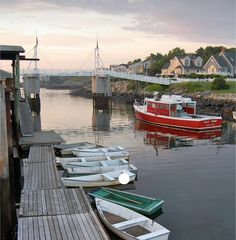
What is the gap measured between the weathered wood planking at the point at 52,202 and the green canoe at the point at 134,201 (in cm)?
263

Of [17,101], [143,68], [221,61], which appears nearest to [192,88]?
[221,61]

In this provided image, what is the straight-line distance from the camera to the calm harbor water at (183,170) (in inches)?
575

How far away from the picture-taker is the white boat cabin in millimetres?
40438

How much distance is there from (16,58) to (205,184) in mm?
13252

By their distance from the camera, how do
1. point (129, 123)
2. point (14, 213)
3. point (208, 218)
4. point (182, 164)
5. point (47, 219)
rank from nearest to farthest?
point (47, 219) → point (14, 213) → point (208, 218) → point (182, 164) → point (129, 123)

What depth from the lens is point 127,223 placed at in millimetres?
12688

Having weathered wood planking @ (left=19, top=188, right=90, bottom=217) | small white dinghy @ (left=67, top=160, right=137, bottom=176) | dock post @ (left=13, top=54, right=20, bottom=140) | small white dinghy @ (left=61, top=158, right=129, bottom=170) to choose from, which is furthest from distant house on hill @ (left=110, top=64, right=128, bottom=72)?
weathered wood planking @ (left=19, top=188, right=90, bottom=217)

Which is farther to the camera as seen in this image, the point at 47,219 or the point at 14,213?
the point at 14,213

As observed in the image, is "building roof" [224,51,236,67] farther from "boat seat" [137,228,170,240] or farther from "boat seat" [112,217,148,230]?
"boat seat" [137,228,170,240]

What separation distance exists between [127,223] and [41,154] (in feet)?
26.7

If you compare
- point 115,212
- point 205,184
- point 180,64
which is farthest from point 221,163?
point 180,64

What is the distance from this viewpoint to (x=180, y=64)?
3885 inches

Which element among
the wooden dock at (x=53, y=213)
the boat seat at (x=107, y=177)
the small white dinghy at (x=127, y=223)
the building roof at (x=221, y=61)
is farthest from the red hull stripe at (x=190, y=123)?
the building roof at (x=221, y=61)

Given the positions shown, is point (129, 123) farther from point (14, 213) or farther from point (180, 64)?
point (180, 64)
